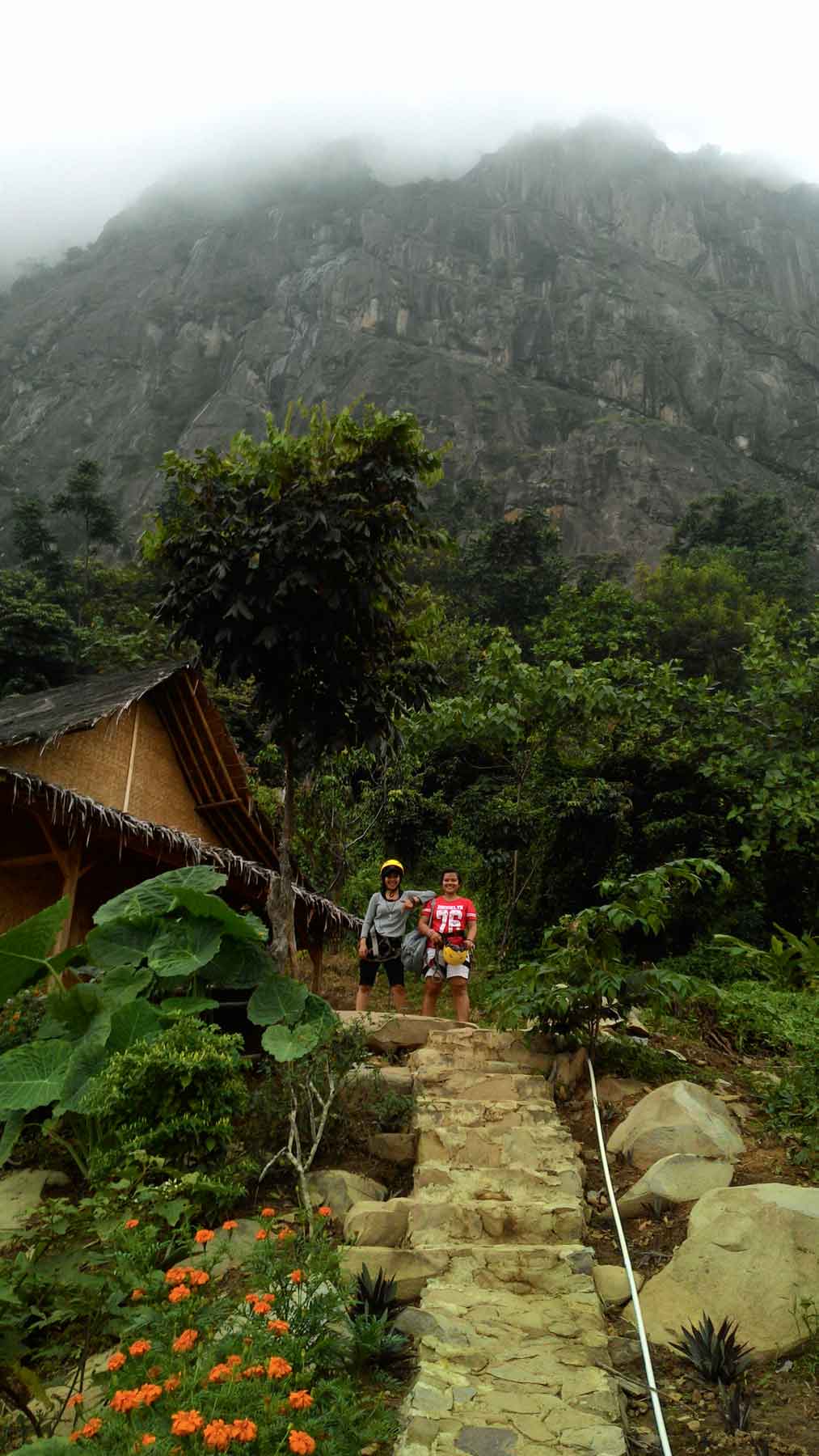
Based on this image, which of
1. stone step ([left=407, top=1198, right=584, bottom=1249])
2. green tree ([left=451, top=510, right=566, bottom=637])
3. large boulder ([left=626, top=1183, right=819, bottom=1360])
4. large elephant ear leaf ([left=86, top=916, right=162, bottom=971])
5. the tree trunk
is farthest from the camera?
green tree ([left=451, top=510, right=566, bottom=637])

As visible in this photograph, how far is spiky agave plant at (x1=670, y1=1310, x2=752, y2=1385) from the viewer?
2.76 meters

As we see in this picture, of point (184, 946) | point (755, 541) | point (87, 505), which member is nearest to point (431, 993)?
point (184, 946)

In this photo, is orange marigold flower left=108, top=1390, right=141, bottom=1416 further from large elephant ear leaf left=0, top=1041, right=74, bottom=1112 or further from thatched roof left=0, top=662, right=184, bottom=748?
thatched roof left=0, top=662, right=184, bottom=748

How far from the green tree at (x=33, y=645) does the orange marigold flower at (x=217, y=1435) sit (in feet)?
77.5

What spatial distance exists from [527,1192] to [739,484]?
52524 millimetres

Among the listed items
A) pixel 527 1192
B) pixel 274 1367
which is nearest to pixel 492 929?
pixel 527 1192

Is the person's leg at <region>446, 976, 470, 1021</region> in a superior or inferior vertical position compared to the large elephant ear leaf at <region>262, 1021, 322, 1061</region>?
inferior

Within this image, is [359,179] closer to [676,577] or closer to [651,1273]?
[676,577]

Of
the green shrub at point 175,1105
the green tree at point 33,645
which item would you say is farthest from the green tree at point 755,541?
the green shrub at point 175,1105

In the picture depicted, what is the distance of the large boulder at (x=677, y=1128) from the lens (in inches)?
169

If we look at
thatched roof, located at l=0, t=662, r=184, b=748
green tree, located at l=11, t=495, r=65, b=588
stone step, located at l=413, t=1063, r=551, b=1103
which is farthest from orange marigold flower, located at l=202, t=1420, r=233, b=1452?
green tree, located at l=11, t=495, r=65, b=588

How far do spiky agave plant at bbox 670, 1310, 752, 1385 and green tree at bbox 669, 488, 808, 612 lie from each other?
101 feet

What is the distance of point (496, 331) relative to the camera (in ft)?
204

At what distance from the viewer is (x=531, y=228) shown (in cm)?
6838
